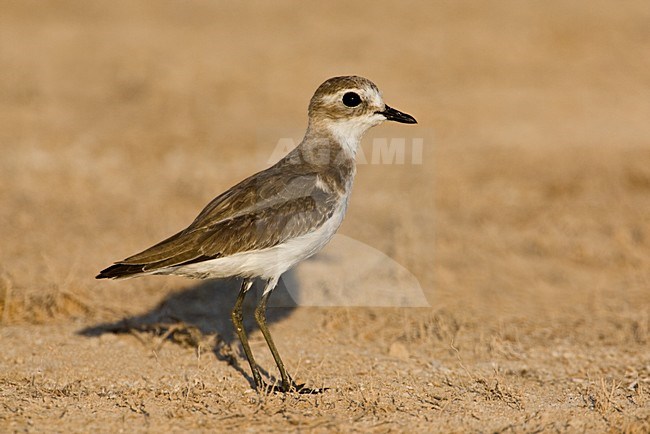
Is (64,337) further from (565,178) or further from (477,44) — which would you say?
(477,44)

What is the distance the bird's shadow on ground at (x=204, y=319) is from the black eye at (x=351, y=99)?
1.85 metres

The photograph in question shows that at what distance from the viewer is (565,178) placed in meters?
10.8

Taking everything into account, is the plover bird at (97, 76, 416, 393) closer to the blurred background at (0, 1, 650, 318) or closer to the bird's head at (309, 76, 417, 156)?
the bird's head at (309, 76, 417, 156)

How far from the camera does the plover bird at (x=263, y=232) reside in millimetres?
5086

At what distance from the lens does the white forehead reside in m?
5.76

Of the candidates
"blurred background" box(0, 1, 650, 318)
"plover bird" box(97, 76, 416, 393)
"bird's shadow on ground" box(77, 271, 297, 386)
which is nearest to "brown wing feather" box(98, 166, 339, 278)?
"plover bird" box(97, 76, 416, 393)

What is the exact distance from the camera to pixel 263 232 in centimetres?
515

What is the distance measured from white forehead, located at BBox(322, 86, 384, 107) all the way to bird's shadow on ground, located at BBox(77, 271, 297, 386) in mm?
1841

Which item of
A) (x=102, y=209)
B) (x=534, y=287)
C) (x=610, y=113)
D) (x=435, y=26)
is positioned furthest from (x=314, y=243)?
(x=435, y=26)

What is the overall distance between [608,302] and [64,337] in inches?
173

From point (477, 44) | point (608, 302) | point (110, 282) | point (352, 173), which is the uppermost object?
point (477, 44)

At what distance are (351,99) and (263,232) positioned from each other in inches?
47.2

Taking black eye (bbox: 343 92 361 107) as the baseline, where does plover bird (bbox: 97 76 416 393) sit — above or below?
below

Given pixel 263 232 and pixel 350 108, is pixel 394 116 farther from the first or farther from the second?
pixel 263 232
